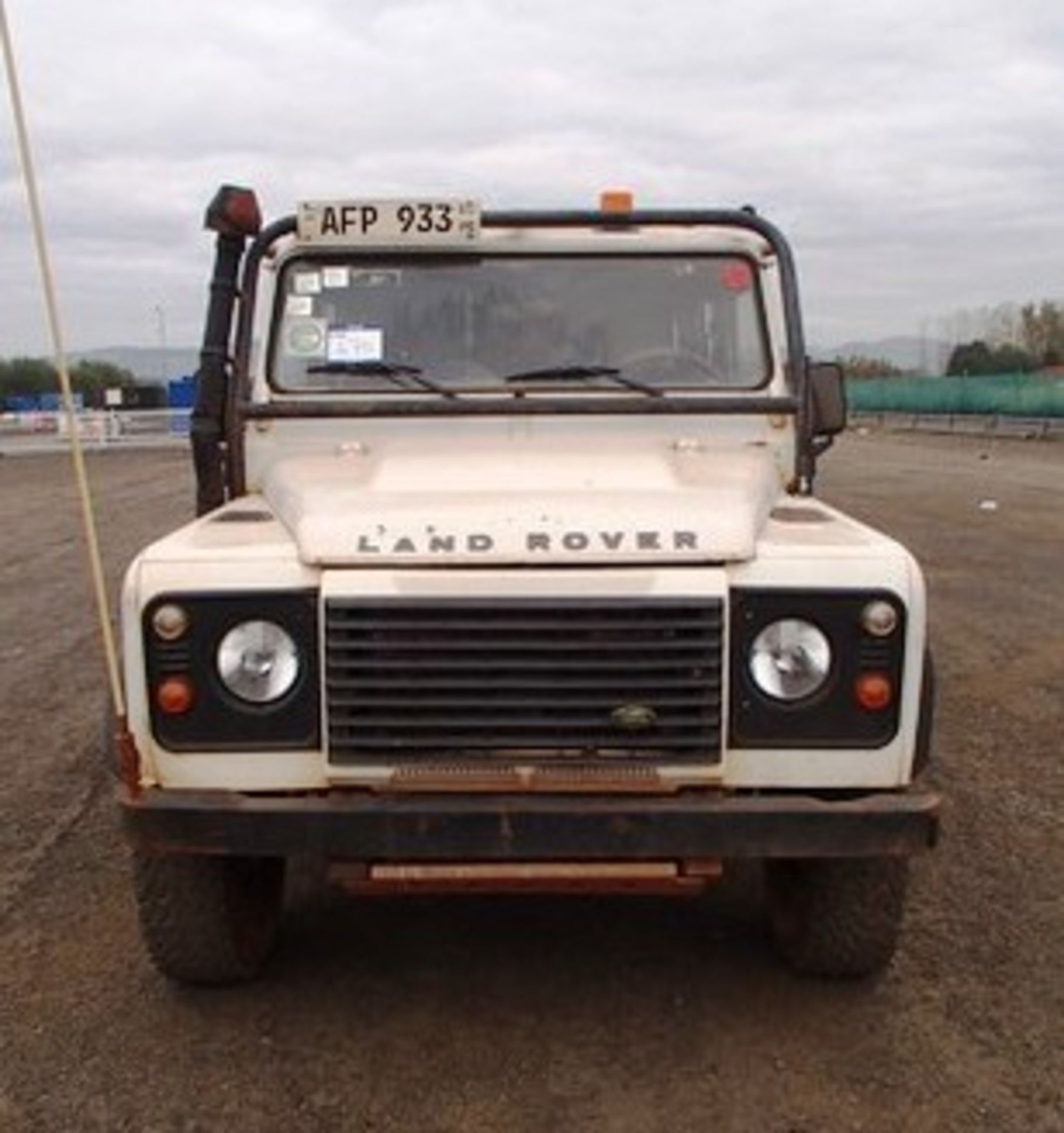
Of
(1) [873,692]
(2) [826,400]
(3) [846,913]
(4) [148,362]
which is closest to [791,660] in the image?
(1) [873,692]

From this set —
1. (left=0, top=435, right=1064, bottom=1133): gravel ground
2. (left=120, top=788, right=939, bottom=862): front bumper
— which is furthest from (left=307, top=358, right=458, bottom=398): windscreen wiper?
(left=120, top=788, right=939, bottom=862): front bumper

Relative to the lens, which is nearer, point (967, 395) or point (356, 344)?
point (356, 344)

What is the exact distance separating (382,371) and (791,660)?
1979mm

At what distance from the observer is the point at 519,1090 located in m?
3.70

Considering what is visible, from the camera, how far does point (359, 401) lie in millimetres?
4984

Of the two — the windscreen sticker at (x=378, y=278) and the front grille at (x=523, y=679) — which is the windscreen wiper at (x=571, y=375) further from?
the front grille at (x=523, y=679)

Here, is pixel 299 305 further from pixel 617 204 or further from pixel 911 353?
pixel 911 353

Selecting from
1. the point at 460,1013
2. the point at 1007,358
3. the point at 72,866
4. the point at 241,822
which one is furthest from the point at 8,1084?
the point at 1007,358

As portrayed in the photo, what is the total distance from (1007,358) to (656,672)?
226 ft

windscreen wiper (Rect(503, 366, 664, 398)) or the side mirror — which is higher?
windscreen wiper (Rect(503, 366, 664, 398))

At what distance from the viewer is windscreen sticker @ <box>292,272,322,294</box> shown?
518 cm

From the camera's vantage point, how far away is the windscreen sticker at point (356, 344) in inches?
201

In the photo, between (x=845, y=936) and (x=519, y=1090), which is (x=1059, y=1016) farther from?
(x=519, y=1090)

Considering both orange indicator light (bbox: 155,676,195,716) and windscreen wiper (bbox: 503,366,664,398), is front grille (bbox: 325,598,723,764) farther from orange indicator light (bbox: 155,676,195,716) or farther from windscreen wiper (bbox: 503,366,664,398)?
windscreen wiper (bbox: 503,366,664,398)
